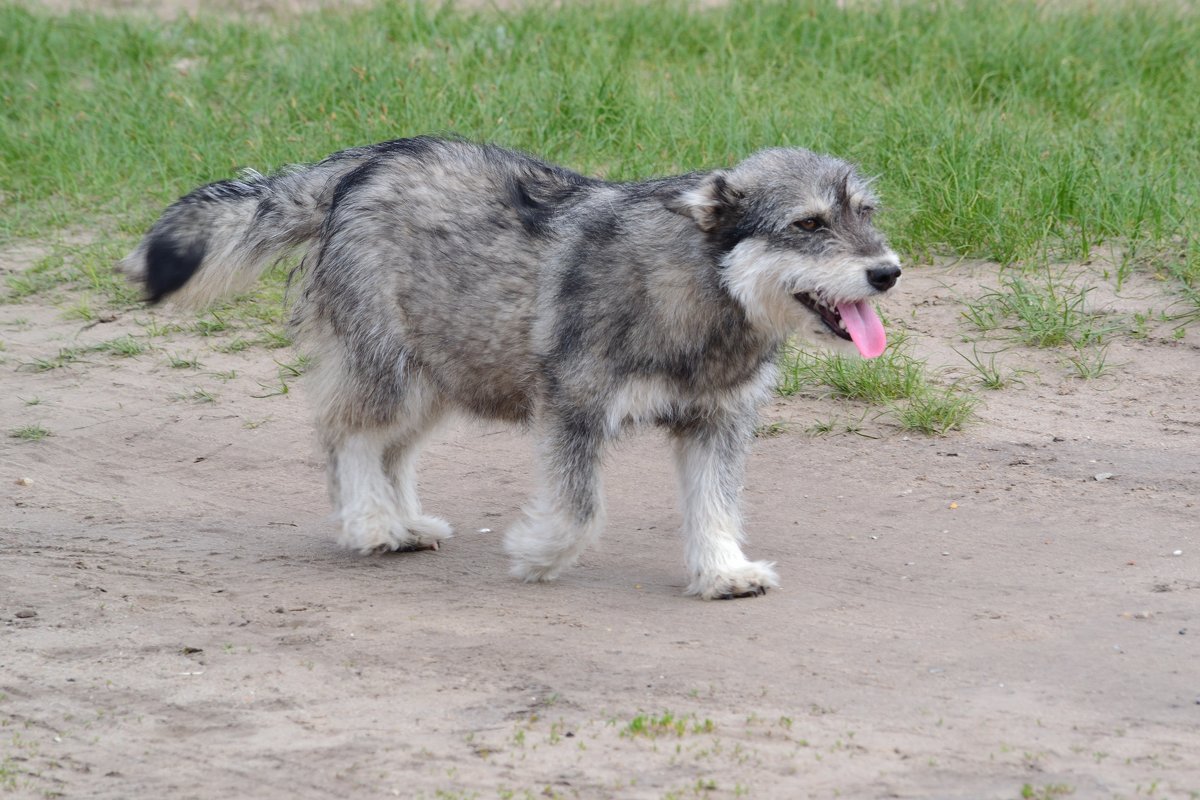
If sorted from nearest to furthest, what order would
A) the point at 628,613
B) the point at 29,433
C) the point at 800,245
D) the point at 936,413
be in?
the point at 800,245 → the point at 628,613 → the point at 936,413 → the point at 29,433

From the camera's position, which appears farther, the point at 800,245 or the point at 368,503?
the point at 368,503

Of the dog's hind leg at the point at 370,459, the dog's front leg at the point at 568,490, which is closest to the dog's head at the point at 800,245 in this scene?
the dog's front leg at the point at 568,490

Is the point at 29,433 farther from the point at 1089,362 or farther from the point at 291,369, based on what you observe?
the point at 1089,362

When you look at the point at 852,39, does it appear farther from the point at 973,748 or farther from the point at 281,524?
the point at 973,748

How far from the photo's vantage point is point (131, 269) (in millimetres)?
5664

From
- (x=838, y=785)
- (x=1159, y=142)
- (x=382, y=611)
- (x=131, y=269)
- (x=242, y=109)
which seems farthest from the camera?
(x=242, y=109)

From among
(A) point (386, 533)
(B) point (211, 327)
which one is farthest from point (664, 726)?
(B) point (211, 327)

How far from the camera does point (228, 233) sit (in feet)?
18.9

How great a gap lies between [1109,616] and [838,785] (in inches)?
59.7

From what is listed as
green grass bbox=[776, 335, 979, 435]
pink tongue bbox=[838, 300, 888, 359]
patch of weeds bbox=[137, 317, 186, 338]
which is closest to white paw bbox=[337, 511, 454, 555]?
green grass bbox=[776, 335, 979, 435]

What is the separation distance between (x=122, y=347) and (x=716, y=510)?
12.9ft

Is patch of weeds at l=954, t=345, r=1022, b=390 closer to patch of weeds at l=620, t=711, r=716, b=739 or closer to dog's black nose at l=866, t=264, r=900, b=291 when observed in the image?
dog's black nose at l=866, t=264, r=900, b=291

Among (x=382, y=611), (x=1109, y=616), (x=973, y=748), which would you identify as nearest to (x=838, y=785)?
(x=973, y=748)

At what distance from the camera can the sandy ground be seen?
3922 millimetres
